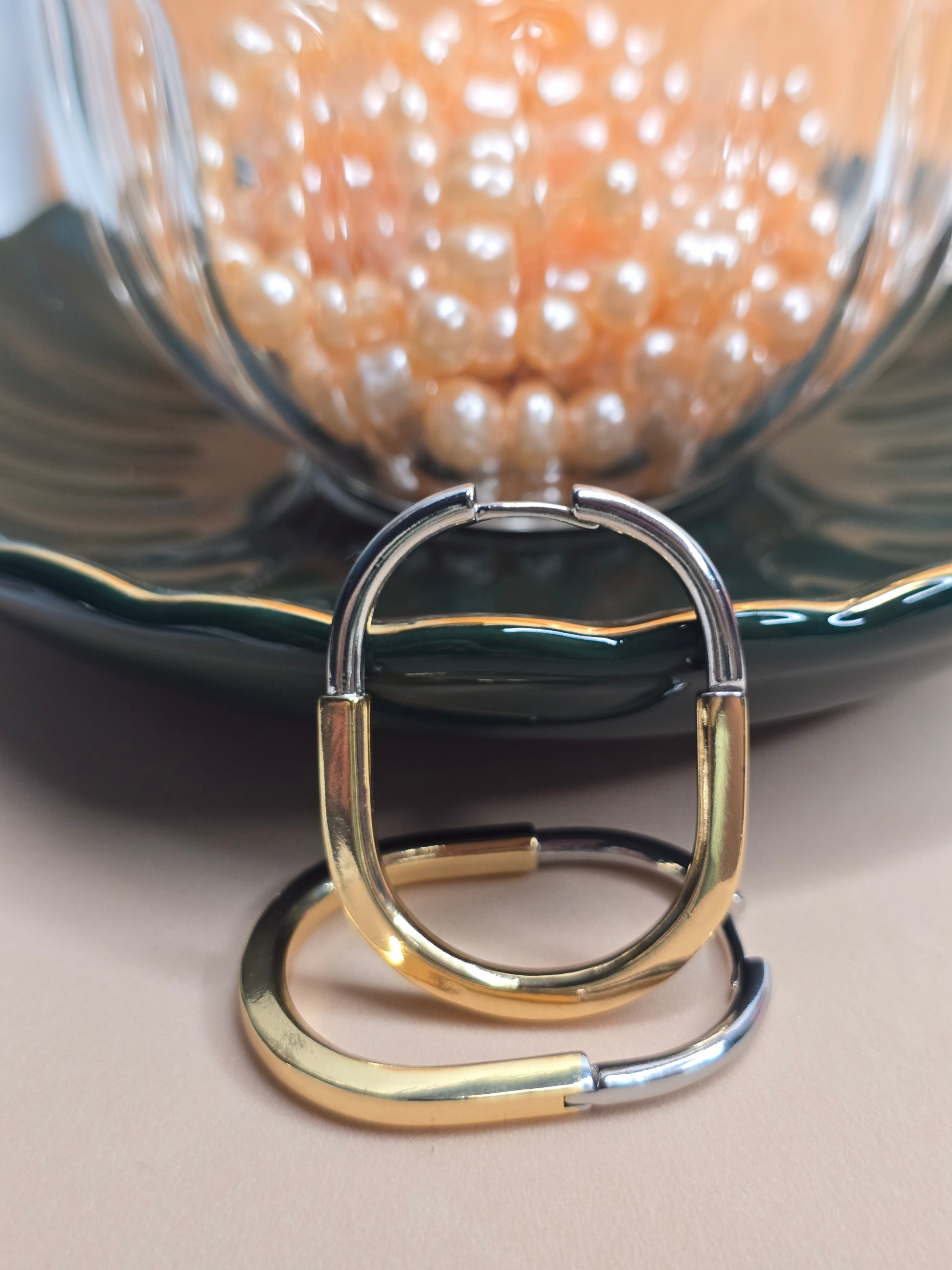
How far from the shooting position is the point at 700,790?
0.23 meters

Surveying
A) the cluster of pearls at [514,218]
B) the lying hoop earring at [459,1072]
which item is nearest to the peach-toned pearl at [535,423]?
the cluster of pearls at [514,218]

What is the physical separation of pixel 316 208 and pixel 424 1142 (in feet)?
0.74

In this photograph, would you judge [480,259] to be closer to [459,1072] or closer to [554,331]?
[554,331]

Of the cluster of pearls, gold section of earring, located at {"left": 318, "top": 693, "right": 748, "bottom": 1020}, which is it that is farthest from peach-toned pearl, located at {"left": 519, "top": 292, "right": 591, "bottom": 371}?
gold section of earring, located at {"left": 318, "top": 693, "right": 748, "bottom": 1020}

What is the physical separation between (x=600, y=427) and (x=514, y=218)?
0.19 feet

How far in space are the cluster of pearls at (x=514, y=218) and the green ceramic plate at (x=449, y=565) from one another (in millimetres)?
39

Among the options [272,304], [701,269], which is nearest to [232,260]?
[272,304]

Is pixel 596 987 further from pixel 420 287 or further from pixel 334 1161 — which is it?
pixel 420 287

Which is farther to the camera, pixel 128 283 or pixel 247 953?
pixel 128 283

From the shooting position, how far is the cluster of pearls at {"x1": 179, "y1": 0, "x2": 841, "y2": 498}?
27cm

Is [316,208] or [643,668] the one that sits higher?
[316,208]

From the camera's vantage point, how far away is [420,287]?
0.91 feet

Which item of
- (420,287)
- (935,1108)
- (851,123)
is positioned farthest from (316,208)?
(935,1108)

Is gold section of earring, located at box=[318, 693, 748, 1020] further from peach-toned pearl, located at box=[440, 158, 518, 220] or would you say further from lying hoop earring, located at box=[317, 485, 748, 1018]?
peach-toned pearl, located at box=[440, 158, 518, 220]
